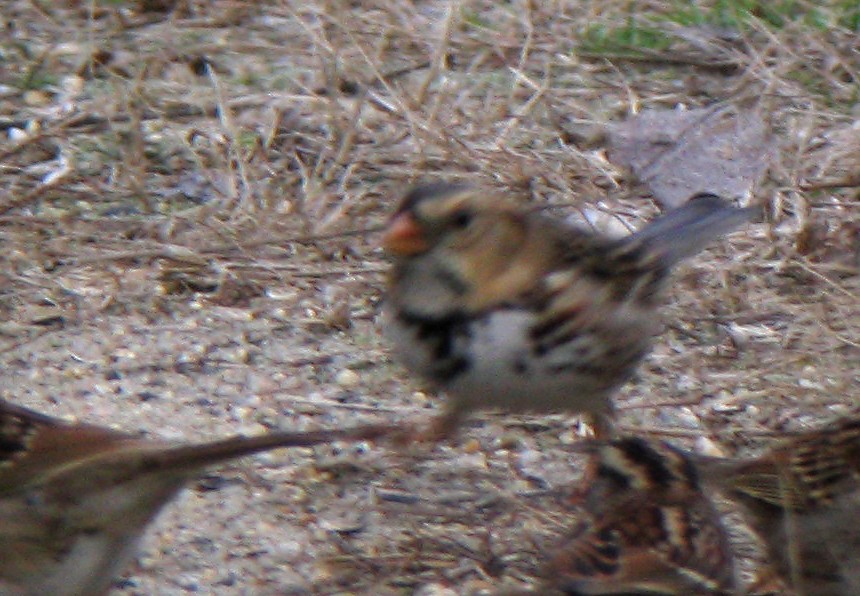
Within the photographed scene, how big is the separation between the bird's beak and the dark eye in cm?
12

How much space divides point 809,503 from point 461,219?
1.10 meters

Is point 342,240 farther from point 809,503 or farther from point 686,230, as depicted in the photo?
point 809,503

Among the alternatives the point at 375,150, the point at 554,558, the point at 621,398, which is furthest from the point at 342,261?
the point at 554,558

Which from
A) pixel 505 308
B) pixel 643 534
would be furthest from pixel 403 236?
pixel 643 534

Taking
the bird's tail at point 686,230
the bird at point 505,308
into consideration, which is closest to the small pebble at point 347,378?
the bird at point 505,308

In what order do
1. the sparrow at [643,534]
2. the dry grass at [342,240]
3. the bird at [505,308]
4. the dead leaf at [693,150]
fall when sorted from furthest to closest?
the dead leaf at [693,150] < the dry grass at [342,240] < the bird at [505,308] < the sparrow at [643,534]

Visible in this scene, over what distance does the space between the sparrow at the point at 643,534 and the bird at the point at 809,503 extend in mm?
154

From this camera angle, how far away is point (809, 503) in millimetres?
4242

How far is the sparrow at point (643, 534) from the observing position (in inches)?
147

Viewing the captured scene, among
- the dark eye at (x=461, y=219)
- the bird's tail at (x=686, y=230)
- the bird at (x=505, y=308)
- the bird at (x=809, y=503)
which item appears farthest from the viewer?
the bird's tail at (x=686, y=230)

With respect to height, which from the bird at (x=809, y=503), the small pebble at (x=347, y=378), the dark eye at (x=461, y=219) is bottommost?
the small pebble at (x=347, y=378)

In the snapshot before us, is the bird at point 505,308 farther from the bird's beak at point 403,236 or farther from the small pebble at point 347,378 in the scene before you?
the small pebble at point 347,378

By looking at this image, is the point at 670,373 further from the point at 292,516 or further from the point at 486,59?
the point at 486,59

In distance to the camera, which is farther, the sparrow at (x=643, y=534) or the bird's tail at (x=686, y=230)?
the bird's tail at (x=686, y=230)
